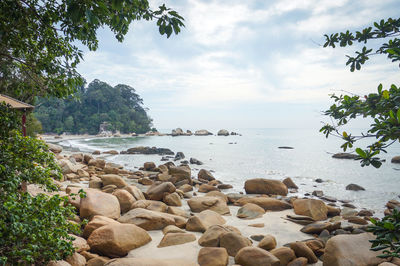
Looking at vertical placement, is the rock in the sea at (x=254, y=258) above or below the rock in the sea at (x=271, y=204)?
above

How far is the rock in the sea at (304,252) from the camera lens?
13.6ft

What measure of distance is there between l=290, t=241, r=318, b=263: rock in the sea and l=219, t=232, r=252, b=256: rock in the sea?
0.87 m

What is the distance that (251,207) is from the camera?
7.25 m

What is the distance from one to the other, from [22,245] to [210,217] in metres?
4.24

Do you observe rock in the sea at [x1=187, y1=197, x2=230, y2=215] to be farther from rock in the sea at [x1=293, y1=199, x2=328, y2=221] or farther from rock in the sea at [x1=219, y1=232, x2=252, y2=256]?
Result: rock in the sea at [x1=219, y1=232, x2=252, y2=256]

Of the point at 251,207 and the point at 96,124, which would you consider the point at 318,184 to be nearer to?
the point at 251,207

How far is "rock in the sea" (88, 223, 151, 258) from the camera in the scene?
3.90 metres

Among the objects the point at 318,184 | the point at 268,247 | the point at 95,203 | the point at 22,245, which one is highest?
the point at 22,245

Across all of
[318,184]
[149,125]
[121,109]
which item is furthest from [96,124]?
[318,184]

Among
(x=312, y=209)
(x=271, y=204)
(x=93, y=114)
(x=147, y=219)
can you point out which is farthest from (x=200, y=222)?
(x=93, y=114)

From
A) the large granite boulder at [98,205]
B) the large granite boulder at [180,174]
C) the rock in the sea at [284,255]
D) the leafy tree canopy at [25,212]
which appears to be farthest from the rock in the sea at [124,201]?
the large granite boulder at [180,174]

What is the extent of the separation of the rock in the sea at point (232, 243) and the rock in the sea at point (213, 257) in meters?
0.36

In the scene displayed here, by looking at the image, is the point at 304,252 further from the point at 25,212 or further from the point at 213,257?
the point at 25,212

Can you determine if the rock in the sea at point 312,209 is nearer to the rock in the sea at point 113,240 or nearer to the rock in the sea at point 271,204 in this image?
the rock in the sea at point 271,204
